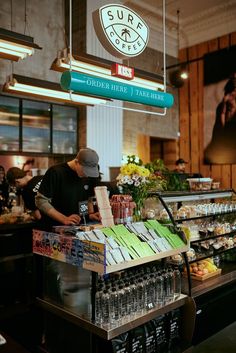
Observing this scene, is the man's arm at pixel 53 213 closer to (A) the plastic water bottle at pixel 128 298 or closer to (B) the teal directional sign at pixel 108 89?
(A) the plastic water bottle at pixel 128 298

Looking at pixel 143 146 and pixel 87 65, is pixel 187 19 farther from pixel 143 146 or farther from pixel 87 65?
pixel 87 65

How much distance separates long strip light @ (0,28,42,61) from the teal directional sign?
91cm

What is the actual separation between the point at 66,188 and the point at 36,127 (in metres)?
2.88

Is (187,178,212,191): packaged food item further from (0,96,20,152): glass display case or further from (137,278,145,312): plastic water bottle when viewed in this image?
(0,96,20,152): glass display case

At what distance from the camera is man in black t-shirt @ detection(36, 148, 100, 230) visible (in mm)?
2949

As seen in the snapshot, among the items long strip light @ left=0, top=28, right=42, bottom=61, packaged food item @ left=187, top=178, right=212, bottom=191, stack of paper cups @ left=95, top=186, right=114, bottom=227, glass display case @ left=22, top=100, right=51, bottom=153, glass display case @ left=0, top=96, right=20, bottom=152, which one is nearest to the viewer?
stack of paper cups @ left=95, top=186, right=114, bottom=227

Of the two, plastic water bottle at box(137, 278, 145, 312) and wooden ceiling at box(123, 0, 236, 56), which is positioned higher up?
wooden ceiling at box(123, 0, 236, 56)

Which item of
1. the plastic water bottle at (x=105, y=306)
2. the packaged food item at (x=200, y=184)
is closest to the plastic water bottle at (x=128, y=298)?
the plastic water bottle at (x=105, y=306)

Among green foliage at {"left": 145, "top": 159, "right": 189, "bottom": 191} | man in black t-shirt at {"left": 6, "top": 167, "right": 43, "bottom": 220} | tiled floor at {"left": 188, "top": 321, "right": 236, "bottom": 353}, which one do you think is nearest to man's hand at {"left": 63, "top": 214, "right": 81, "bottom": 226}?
green foliage at {"left": 145, "top": 159, "right": 189, "bottom": 191}

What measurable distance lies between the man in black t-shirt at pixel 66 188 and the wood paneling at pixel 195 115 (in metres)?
5.27

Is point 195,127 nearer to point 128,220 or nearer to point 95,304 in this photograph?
point 128,220

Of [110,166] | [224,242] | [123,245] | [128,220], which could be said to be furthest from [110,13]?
[110,166]

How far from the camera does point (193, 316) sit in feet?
9.04

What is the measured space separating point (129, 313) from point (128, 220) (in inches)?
27.4
